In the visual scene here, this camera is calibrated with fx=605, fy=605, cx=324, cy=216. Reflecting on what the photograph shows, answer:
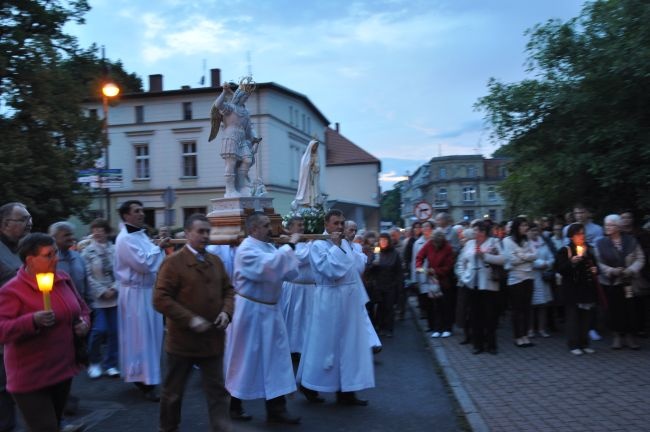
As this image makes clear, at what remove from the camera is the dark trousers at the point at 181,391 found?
493 centimetres

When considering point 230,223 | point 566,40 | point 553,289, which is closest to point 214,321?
point 230,223

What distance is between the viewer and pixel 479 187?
92.1m

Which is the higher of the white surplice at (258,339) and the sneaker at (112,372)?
the white surplice at (258,339)

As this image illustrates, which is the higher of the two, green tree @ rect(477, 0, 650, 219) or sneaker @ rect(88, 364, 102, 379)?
green tree @ rect(477, 0, 650, 219)

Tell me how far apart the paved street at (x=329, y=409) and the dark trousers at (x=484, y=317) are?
1.27 m

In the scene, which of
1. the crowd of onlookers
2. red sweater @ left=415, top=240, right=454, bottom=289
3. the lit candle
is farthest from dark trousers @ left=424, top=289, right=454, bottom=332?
the lit candle

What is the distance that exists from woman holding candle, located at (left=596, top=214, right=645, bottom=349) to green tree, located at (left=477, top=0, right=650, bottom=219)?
5.75ft

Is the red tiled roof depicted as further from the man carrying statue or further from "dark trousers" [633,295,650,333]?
"dark trousers" [633,295,650,333]

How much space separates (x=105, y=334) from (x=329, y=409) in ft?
11.7

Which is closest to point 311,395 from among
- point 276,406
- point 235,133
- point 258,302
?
point 276,406

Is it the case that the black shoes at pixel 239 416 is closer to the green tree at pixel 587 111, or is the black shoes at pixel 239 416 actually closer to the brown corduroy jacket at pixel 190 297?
the brown corduroy jacket at pixel 190 297

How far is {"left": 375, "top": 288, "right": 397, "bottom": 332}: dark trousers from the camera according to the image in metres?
11.4

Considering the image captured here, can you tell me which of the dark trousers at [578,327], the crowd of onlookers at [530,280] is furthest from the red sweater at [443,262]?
the dark trousers at [578,327]

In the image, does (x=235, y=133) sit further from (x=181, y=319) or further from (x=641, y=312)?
(x=641, y=312)
